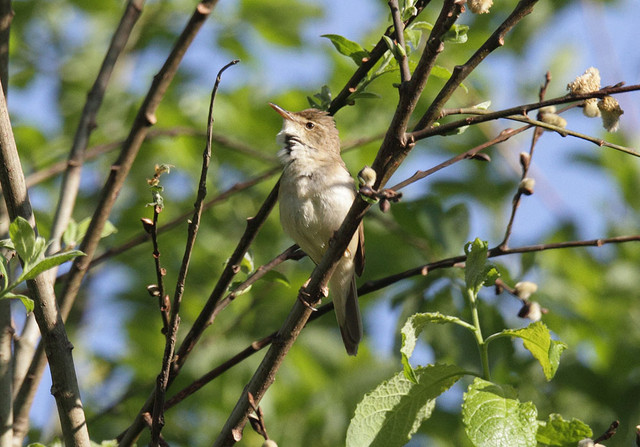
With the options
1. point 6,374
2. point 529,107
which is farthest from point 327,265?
point 6,374

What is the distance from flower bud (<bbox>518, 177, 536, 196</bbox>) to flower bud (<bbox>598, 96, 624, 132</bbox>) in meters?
0.42

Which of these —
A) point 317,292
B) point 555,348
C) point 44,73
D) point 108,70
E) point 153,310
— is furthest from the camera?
point 44,73

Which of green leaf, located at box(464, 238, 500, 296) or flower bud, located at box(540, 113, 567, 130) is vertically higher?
flower bud, located at box(540, 113, 567, 130)

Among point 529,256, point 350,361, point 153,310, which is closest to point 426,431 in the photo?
point 350,361

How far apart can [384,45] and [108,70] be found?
127 cm

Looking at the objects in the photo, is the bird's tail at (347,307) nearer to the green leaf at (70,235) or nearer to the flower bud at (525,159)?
the flower bud at (525,159)

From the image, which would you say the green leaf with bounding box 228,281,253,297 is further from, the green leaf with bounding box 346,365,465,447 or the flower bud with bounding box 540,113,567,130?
the flower bud with bounding box 540,113,567,130

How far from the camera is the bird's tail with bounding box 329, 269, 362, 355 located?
158 inches

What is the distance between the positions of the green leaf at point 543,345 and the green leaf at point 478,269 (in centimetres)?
18

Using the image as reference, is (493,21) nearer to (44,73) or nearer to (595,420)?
(595,420)

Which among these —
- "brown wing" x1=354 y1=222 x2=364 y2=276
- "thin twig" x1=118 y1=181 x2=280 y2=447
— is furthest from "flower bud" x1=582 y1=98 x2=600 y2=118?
"brown wing" x1=354 y1=222 x2=364 y2=276

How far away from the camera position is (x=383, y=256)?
167 inches

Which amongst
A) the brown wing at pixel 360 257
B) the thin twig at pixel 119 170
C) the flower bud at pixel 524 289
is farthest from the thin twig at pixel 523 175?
the brown wing at pixel 360 257

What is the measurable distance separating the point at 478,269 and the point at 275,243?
2.95 meters
